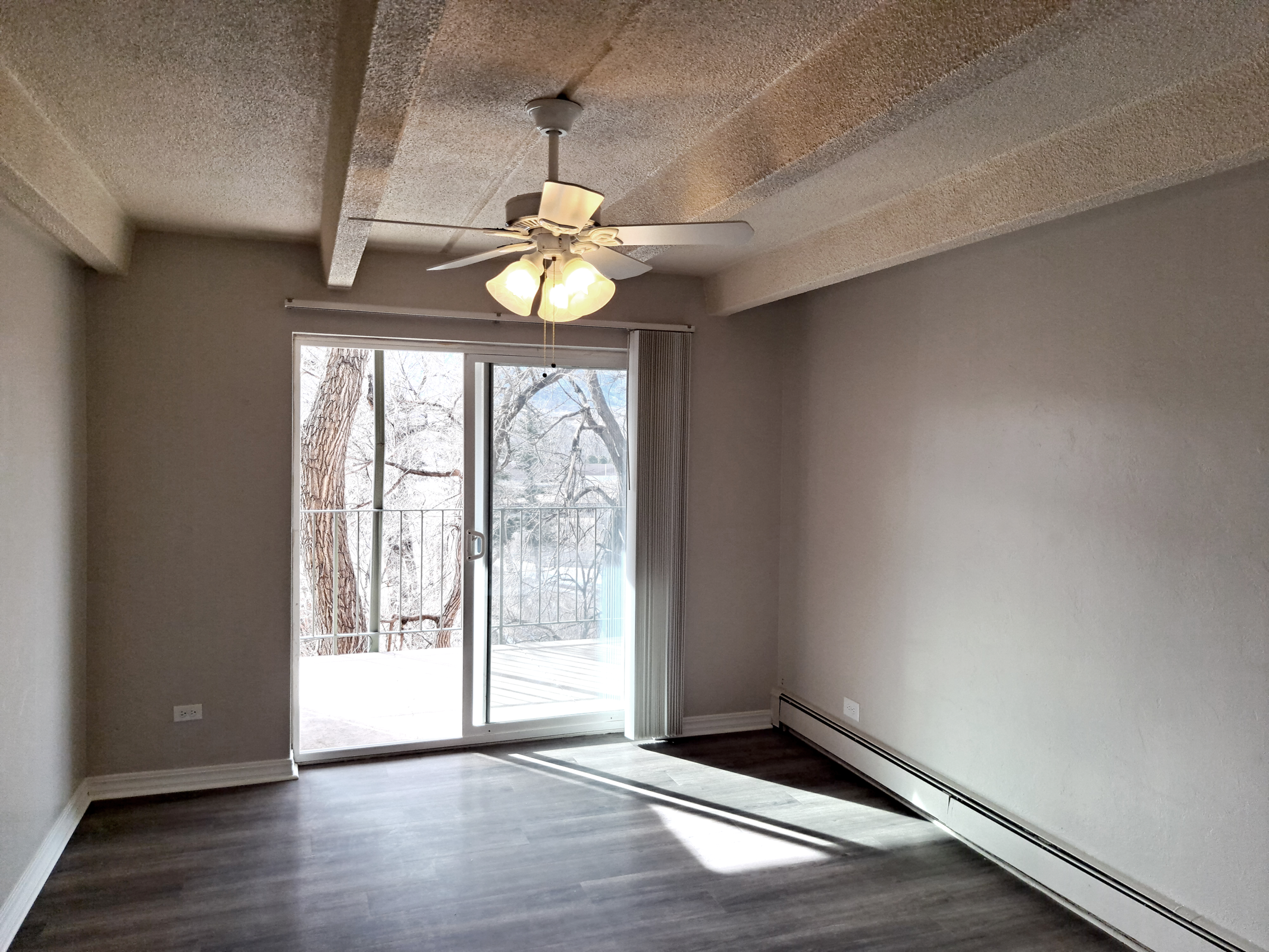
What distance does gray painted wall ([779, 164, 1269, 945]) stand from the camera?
7.84ft

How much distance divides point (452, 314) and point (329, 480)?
2.72m

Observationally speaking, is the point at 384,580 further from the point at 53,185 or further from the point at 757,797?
the point at 53,185

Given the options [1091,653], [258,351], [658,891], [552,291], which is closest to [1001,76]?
[552,291]

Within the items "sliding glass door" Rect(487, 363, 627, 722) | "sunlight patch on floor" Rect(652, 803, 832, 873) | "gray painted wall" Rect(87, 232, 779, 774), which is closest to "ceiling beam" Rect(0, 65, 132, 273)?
"gray painted wall" Rect(87, 232, 779, 774)

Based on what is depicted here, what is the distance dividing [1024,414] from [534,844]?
2.45 meters

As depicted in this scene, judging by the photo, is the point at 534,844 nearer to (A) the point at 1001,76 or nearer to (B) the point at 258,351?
(B) the point at 258,351

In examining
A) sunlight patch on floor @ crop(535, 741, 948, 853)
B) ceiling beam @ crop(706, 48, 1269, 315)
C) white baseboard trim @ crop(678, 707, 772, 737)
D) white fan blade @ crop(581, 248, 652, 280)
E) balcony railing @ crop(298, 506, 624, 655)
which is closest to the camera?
ceiling beam @ crop(706, 48, 1269, 315)

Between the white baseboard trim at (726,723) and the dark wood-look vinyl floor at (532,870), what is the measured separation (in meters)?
0.48

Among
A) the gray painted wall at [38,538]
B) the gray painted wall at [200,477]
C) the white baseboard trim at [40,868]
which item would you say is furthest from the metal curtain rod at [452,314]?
the white baseboard trim at [40,868]

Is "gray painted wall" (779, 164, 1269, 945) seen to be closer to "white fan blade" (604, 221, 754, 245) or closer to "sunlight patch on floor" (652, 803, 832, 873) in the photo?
"sunlight patch on floor" (652, 803, 832, 873)

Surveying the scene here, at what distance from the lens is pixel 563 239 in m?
2.35

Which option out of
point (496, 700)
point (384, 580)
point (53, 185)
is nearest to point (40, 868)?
point (496, 700)

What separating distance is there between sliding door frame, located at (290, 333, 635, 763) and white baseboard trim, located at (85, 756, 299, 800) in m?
0.15

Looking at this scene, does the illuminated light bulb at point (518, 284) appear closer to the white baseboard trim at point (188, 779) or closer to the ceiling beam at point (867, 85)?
the ceiling beam at point (867, 85)
